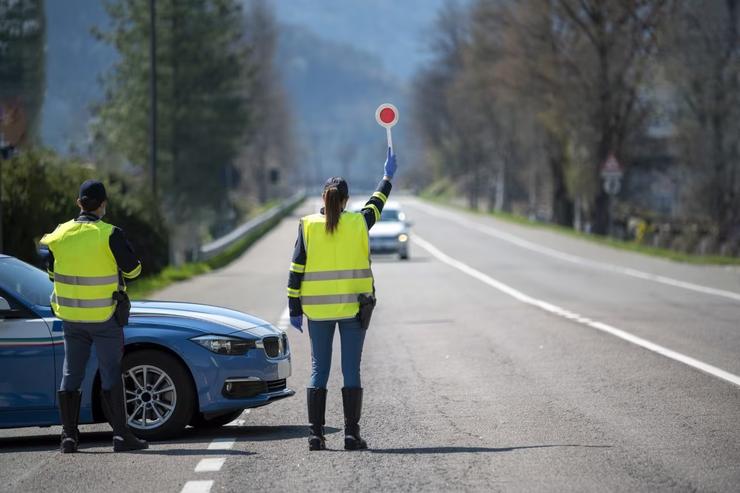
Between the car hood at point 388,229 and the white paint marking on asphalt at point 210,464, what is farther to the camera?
the car hood at point 388,229

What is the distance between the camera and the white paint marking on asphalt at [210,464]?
9078 millimetres

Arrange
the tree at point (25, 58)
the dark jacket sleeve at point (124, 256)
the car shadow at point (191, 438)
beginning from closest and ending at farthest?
the dark jacket sleeve at point (124, 256) < the car shadow at point (191, 438) < the tree at point (25, 58)

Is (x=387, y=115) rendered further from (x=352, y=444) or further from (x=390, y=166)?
(x=352, y=444)

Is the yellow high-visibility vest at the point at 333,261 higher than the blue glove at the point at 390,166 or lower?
lower

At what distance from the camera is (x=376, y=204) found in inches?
401

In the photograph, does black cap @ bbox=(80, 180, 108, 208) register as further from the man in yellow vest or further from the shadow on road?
the shadow on road

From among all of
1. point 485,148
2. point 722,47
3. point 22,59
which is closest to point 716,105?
point 722,47

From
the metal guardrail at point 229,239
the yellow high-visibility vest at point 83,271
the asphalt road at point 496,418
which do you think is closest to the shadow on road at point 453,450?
the asphalt road at point 496,418

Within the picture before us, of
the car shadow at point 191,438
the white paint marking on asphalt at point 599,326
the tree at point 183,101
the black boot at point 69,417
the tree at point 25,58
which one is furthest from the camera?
the tree at point 183,101

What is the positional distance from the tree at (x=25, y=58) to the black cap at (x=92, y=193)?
33312 mm

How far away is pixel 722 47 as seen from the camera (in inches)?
2031

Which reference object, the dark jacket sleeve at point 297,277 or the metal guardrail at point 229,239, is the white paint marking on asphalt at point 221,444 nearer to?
the dark jacket sleeve at point 297,277

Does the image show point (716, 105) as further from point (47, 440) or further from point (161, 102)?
point (47, 440)

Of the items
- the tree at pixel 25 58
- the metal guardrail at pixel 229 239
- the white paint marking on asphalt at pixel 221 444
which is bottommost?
the metal guardrail at pixel 229 239
